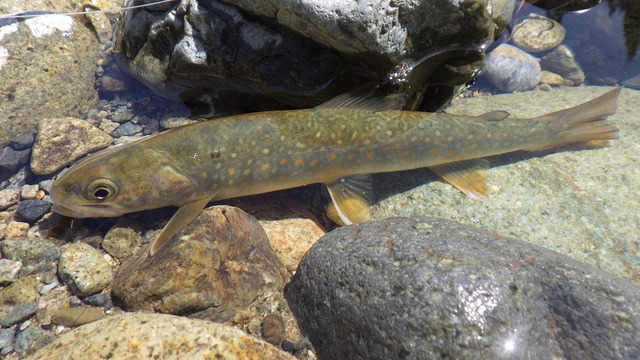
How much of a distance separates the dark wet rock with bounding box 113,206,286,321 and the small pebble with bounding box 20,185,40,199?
6.26 ft

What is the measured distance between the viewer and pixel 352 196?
15.3 feet

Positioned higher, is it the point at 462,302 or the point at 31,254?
the point at 462,302

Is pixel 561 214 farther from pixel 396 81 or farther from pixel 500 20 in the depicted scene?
pixel 500 20

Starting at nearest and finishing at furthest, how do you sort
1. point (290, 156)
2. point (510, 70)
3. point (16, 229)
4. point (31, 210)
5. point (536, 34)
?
point (290, 156) → point (16, 229) → point (31, 210) → point (510, 70) → point (536, 34)

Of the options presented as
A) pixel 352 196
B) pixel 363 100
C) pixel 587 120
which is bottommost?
pixel 352 196

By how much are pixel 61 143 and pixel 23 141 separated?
0.67m

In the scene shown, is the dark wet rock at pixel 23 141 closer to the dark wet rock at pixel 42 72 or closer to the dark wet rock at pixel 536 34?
the dark wet rock at pixel 42 72

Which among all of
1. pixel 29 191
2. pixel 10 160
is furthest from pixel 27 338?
pixel 10 160

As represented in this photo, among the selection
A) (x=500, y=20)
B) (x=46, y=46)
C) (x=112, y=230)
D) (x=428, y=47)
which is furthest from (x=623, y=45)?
(x=46, y=46)

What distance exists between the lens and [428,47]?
4.30m

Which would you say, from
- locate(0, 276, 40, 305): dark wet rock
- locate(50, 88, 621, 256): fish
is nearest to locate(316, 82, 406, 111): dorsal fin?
locate(50, 88, 621, 256): fish

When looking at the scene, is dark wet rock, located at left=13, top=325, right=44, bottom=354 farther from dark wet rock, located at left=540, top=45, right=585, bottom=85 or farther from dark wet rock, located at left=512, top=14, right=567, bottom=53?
dark wet rock, located at left=540, top=45, right=585, bottom=85

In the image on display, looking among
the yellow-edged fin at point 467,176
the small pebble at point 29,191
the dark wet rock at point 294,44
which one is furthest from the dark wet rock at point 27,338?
the yellow-edged fin at point 467,176

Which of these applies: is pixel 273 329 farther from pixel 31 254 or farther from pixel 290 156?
pixel 31 254
